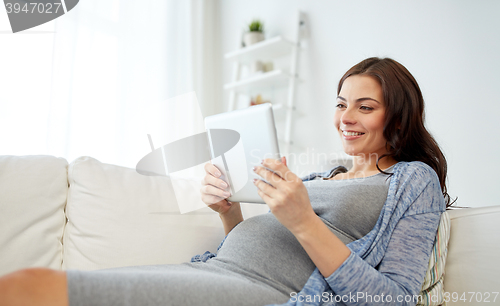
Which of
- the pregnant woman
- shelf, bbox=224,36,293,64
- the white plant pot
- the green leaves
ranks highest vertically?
the green leaves

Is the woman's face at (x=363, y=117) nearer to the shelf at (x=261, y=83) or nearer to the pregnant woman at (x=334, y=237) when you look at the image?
the pregnant woman at (x=334, y=237)

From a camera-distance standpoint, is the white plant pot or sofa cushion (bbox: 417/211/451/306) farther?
the white plant pot

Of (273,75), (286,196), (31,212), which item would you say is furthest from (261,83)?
(286,196)

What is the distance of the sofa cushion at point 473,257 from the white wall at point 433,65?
94 centimetres

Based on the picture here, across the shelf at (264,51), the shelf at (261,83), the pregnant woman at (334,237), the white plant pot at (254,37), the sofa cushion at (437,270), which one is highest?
the white plant pot at (254,37)

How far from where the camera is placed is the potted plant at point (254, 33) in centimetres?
265

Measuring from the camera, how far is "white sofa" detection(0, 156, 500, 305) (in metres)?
0.94

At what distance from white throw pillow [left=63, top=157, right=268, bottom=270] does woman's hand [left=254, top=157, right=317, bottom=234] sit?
545 mm

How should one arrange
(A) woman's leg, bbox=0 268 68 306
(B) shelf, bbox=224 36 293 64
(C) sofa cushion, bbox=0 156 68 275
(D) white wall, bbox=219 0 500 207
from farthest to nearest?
(B) shelf, bbox=224 36 293 64 < (D) white wall, bbox=219 0 500 207 < (C) sofa cushion, bbox=0 156 68 275 < (A) woman's leg, bbox=0 268 68 306

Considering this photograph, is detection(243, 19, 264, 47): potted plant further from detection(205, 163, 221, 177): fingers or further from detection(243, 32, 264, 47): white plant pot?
detection(205, 163, 221, 177): fingers

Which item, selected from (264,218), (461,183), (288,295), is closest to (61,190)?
(264,218)

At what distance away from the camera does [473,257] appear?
93 cm

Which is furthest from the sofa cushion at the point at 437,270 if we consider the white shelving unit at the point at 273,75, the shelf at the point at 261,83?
the shelf at the point at 261,83

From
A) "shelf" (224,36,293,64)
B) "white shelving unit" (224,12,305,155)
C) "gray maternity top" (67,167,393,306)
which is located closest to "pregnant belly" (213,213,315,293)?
"gray maternity top" (67,167,393,306)
